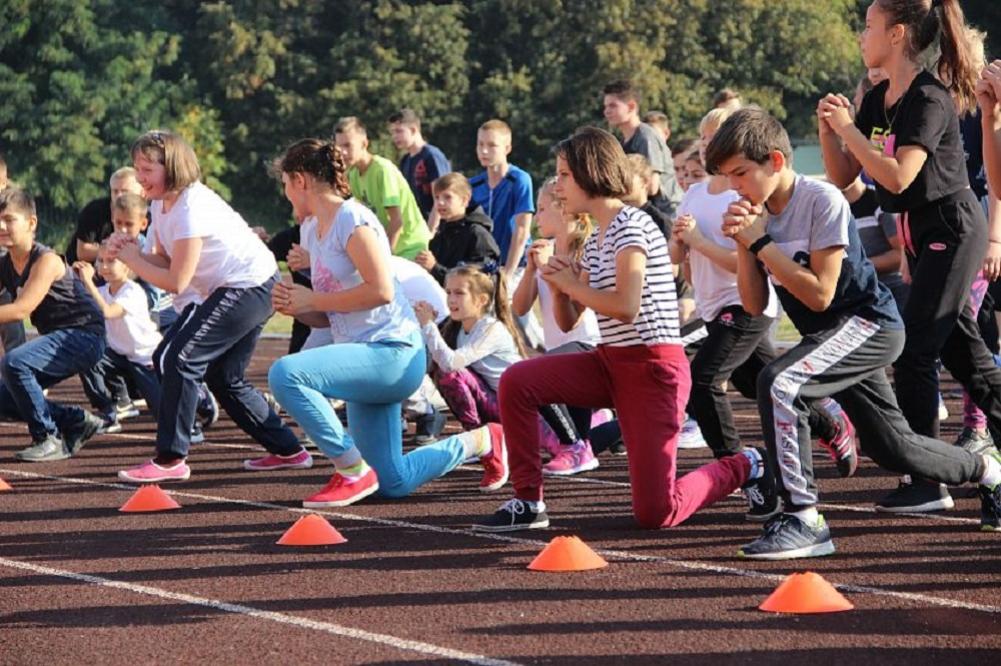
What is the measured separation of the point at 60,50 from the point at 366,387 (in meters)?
45.4

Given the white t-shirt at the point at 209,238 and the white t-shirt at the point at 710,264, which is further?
the white t-shirt at the point at 209,238

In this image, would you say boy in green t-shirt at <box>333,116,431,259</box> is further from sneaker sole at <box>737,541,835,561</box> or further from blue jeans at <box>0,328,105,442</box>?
sneaker sole at <box>737,541,835,561</box>

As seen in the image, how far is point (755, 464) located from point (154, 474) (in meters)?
3.53

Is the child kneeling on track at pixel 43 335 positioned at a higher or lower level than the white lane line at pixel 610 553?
higher

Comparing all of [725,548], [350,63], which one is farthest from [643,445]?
[350,63]

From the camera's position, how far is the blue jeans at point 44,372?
10.3 meters

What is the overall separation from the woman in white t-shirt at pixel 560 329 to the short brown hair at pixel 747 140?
1.84 metres

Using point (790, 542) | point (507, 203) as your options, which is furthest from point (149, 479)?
point (507, 203)

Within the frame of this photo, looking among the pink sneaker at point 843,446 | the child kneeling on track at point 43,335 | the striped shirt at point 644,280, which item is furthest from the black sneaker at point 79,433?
the pink sneaker at point 843,446

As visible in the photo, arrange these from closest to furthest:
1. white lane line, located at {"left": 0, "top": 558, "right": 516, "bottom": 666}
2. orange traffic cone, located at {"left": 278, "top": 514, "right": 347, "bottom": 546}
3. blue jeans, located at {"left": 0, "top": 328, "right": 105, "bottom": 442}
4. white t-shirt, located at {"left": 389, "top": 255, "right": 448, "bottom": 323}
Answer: white lane line, located at {"left": 0, "top": 558, "right": 516, "bottom": 666}
orange traffic cone, located at {"left": 278, "top": 514, "right": 347, "bottom": 546}
blue jeans, located at {"left": 0, "top": 328, "right": 105, "bottom": 442}
white t-shirt, located at {"left": 389, "top": 255, "right": 448, "bottom": 323}

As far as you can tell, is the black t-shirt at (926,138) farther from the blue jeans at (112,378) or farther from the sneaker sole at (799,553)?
the blue jeans at (112,378)

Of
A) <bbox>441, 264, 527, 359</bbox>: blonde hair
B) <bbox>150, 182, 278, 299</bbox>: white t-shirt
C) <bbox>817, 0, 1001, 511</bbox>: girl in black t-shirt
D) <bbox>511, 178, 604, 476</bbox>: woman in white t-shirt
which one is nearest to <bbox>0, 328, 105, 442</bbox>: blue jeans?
<bbox>150, 182, 278, 299</bbox>: white t-shirt

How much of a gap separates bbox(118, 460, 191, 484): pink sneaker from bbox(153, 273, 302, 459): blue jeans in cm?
7

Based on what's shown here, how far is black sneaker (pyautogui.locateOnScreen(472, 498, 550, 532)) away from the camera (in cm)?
732
